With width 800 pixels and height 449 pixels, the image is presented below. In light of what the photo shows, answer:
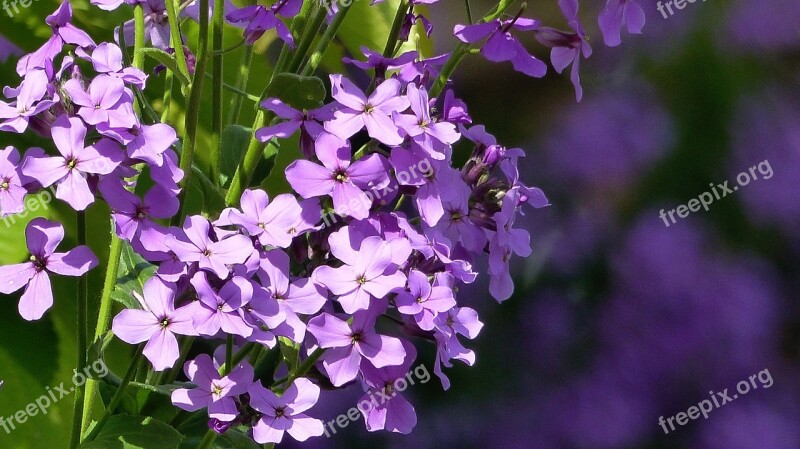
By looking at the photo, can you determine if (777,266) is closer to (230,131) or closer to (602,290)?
(602,290)

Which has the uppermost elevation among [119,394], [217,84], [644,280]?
[217,84]

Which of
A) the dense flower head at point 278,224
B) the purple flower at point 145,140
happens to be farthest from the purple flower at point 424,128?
the purple flower at point 145,140

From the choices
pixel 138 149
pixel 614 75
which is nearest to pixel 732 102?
pixel 614 75

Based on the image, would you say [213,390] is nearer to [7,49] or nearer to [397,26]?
[397,26]

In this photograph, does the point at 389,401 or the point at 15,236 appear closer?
the point at 389,401

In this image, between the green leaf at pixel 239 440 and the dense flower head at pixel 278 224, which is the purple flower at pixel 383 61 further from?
the green leaf at pixel 239 440

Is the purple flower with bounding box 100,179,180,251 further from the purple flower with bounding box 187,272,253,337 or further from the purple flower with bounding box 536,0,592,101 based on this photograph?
the purple flower with bounding box 536,0,592,101

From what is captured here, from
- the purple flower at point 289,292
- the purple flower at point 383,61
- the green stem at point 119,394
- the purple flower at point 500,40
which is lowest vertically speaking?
the green stem at point 119,394

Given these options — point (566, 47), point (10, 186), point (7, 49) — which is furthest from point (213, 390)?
point (7, 49)
